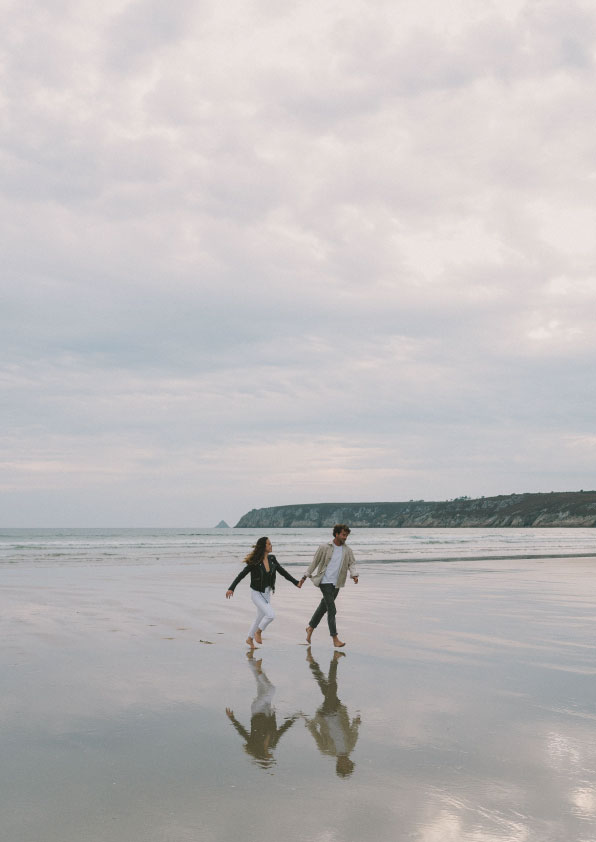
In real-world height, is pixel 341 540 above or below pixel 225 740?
above

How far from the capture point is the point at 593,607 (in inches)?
604

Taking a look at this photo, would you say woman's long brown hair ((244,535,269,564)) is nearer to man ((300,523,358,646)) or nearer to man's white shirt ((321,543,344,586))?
man ((300,523,358,646))

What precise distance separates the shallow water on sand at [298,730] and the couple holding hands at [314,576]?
0.51 meters

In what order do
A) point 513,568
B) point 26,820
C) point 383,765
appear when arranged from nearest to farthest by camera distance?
point 26,820 → point 383,765 → point 513,568

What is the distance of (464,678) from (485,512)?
18144cm

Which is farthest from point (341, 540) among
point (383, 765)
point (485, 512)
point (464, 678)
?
point (485, 512)

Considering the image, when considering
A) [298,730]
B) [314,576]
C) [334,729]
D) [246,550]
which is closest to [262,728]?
[298,730]

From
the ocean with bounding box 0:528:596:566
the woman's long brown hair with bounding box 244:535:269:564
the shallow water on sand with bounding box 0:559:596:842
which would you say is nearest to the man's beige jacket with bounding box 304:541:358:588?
the woman's long brown hair with bounding box 244:535:269:564

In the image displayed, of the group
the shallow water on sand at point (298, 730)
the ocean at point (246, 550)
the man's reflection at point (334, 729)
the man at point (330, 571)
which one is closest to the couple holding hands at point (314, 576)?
the man at point (330, 571)

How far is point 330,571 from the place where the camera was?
38.6 ft

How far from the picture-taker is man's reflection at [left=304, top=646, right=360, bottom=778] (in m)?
5.54

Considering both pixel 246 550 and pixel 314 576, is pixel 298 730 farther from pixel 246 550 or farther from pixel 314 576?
pixel 246 550

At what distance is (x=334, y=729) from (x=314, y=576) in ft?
17.8

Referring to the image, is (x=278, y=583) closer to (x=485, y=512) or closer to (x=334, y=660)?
(x=334, y=660)
